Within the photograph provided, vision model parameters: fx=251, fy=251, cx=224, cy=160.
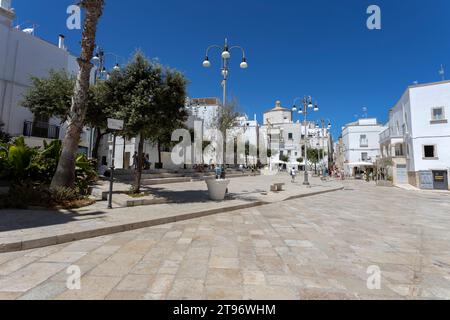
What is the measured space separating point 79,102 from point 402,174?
3180 cm

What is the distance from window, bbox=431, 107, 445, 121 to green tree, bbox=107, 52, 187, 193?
26.5 metres

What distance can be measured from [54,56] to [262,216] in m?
22.9

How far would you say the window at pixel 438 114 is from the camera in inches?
952

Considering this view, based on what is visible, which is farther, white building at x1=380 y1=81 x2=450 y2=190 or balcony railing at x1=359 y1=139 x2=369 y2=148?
balcony railing at x1=359 y1=139 x2=369 y2=148

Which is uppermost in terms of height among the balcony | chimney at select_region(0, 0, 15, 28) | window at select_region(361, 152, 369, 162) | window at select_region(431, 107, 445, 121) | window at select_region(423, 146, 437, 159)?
chimney at select_region(0, 0, 15, 28)

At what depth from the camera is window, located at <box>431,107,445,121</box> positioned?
79.4 ft

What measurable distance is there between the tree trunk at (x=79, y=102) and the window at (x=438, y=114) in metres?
29.2

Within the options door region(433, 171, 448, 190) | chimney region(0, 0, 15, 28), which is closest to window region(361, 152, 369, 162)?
door region(433, 171, 448, 190)

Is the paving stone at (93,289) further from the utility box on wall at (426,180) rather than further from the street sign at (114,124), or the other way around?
the utility box on wall at (426,180)

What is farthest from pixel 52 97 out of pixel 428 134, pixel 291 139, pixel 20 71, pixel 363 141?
pixel 291 139

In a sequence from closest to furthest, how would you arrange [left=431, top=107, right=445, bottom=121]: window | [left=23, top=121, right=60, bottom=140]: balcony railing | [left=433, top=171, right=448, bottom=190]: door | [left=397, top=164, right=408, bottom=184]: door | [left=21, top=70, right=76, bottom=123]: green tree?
[left=21, top=70, right=76, bottom=123]: green tree, [left=23, top=121, right=60, bottom=140]: balcony railing, [left=433, top=171, right=448, bottom=190]: door, [left=431, top=107, right=445, bottom=121]: window, [left=397, top=164, right=408, bottom=184]: door

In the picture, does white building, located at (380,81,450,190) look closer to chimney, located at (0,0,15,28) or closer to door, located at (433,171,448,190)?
door, located at (433,171,448,190)

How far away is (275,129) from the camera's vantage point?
62.9m

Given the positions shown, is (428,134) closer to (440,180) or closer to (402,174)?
(440,180)
